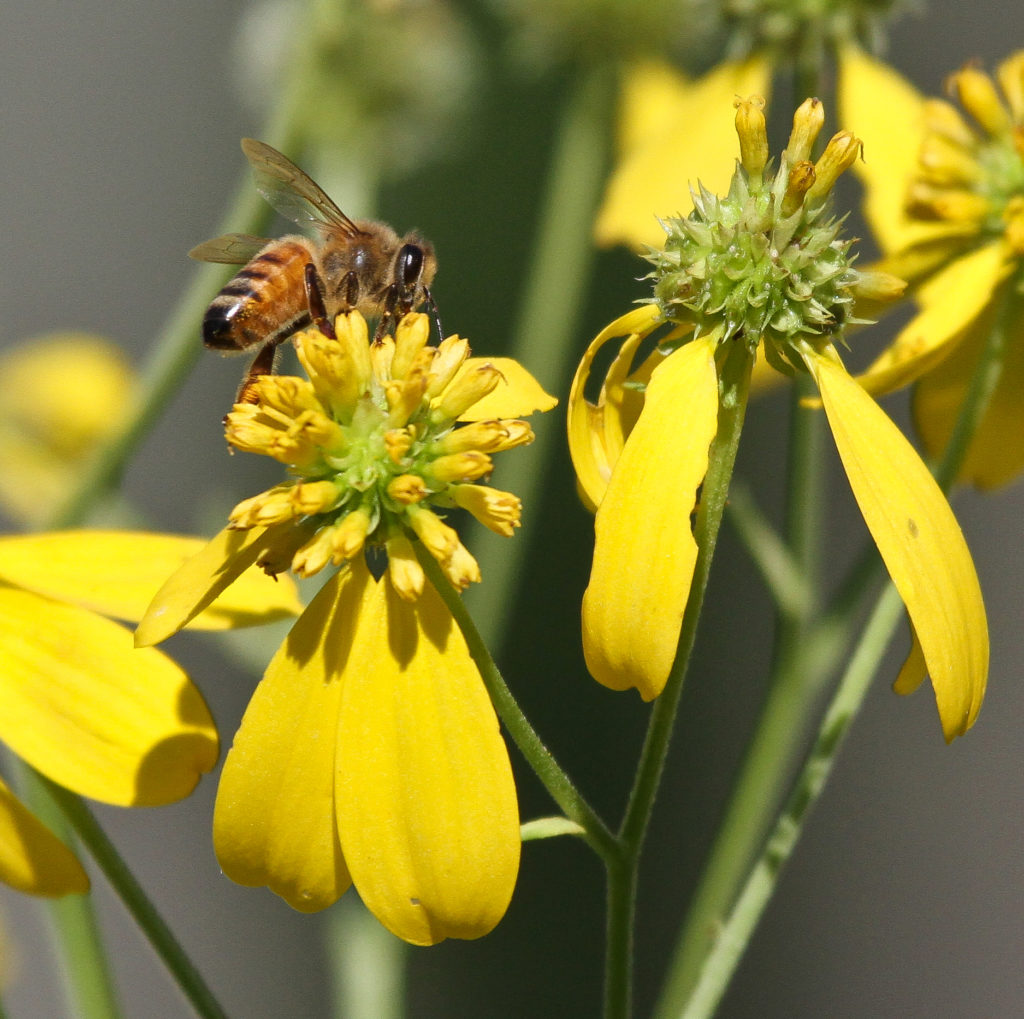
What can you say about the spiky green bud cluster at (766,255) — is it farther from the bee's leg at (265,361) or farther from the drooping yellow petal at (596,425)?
the bee's leg at (265,361)

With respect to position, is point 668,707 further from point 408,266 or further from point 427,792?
point 408,266

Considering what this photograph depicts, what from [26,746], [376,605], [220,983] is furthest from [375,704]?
[220,983]

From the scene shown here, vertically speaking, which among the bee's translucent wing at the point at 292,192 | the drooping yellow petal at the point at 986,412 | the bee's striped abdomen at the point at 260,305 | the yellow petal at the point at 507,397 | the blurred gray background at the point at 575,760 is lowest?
the blurred gray background at the point at 575,760

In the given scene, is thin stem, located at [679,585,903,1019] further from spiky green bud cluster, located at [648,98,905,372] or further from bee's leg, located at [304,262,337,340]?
bee's leg, located at [304,262,337,340]

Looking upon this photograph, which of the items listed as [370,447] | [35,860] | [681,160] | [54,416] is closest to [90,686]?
[35,860]

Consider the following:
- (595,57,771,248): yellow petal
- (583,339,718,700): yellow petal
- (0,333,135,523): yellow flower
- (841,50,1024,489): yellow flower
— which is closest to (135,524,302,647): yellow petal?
(583,339,718,700): yellow petal

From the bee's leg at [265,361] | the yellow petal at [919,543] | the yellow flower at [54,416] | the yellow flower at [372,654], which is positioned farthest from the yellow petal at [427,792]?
the yellow flower at [54,416]
